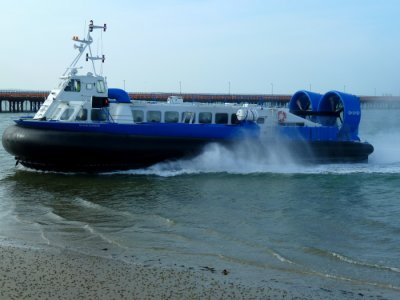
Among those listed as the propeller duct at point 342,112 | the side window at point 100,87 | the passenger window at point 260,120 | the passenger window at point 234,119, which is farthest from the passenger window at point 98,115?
the propeller duct at point 342,112

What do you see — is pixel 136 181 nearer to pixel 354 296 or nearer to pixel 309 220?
pixel 309 220

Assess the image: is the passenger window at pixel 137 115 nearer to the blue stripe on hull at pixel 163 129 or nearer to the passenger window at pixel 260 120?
the blue stripe on hull at pixel 163 129

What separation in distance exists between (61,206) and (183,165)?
4.03m

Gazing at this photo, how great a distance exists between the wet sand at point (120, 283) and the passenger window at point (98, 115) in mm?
6692

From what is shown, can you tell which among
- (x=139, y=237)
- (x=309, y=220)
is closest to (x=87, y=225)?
(x=139, y=237)

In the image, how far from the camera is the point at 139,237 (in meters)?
6.86

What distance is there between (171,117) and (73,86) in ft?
7.92

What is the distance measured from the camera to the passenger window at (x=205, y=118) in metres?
13.2

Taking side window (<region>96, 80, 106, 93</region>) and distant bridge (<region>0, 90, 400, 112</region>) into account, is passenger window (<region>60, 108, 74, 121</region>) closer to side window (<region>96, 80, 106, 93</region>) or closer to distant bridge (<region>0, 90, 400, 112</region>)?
side window (<region>96, 80, 106, 93</region>)

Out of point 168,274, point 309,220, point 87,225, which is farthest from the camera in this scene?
point 309,220

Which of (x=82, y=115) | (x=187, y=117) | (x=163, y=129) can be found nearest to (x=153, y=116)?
(x=163, y=129)

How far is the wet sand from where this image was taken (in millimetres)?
4633

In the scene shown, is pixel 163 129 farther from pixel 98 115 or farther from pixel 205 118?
pixel 98 115

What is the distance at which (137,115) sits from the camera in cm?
1262
